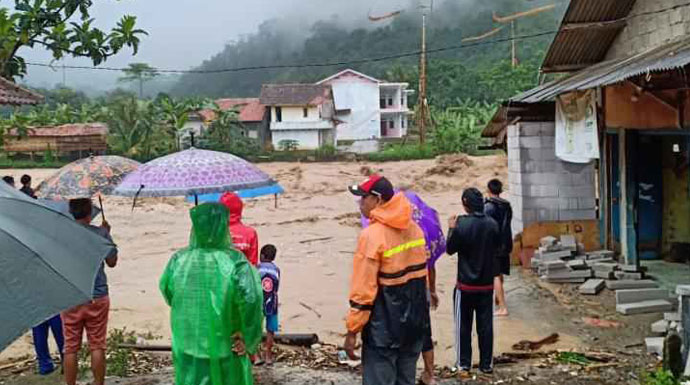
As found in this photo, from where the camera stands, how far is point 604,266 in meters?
9.20

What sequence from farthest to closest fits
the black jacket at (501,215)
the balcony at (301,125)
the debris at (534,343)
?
the balcony at (301,125)
the black jacket at (501,215)
the debris at (534,343)

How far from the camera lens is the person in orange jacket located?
3922 millimetres

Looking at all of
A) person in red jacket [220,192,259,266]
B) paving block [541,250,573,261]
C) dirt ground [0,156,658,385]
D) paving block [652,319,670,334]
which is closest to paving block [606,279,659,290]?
dirt ground [0,156,658,385]

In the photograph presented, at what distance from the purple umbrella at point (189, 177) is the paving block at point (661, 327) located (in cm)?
429

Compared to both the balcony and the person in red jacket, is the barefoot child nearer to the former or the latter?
the person in red jacket

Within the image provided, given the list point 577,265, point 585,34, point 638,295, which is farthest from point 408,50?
point 638,295

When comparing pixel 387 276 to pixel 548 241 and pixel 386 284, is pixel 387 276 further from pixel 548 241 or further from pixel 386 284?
pixel 548 241

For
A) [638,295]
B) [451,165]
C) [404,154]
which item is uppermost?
[404,154]

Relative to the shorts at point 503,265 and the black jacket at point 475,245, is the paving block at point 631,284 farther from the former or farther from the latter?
the black jacket at point 475,245

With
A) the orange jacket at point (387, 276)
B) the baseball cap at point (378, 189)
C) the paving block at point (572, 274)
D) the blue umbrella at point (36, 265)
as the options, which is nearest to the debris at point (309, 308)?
the paving block at point (572, 274)

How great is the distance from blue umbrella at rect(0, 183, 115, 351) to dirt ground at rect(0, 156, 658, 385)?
2.79 meters

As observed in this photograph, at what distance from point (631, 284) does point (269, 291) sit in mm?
5060

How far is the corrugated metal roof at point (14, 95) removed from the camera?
24.7 ft

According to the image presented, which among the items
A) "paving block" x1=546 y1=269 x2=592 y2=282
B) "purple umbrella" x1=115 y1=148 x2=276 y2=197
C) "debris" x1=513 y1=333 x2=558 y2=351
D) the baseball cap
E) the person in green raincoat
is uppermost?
"purple umbrella" x1=115 y1=148 x2=276 y2=197
